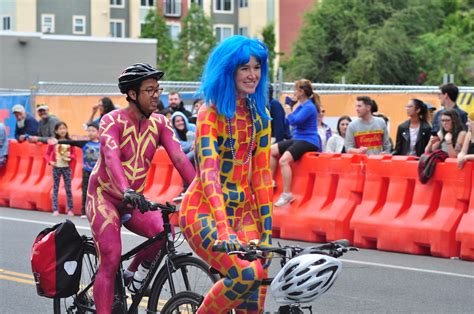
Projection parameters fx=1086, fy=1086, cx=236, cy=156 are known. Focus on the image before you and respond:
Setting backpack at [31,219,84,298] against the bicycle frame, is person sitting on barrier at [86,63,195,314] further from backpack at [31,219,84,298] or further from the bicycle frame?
backpack at [31,219,84,298]

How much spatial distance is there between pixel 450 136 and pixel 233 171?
23.6 feet

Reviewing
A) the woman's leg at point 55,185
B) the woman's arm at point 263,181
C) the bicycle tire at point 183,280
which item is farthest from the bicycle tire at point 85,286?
the woman's leg at point 55,185

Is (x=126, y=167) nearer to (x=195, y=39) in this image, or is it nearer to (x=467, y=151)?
(x=467, y=151)

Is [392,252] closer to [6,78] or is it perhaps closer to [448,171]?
[448,171]

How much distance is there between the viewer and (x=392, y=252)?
1266cm

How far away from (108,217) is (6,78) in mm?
34546

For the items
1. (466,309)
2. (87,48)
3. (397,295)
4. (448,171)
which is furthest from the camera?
(87,48)

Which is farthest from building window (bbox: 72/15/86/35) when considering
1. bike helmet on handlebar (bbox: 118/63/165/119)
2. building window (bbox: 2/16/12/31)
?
bike helmet on handlebar (bbox: 118/63/165/119)

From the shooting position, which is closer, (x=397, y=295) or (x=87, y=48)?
(x=397, y=295)

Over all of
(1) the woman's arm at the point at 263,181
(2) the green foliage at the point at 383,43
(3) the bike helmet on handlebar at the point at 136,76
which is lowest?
(1) the woman's arm at the point at 263,181

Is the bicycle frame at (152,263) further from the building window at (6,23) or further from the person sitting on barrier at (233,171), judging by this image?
the building window at (6,23)

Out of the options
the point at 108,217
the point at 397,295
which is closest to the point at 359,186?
the point at 397,295

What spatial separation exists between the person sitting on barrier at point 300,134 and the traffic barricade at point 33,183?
5.67 metres

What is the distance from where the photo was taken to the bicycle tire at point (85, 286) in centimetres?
736
